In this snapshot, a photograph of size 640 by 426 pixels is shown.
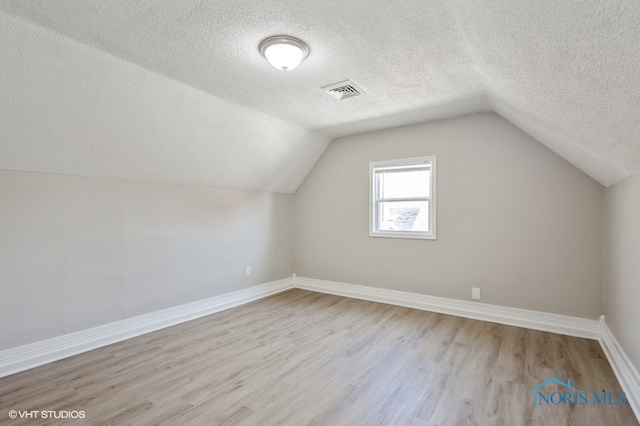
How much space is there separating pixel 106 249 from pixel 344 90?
9.37ft

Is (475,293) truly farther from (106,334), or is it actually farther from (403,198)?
(106,334)

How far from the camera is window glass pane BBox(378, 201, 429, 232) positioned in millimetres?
4203

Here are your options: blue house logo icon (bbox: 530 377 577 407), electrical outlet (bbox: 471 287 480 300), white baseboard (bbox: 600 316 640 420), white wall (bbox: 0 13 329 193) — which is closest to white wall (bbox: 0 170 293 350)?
white wall (bbox: 0 13 329 193)

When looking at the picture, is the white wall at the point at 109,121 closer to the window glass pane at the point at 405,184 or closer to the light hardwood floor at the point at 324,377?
the window glass pane at the point at 405,184

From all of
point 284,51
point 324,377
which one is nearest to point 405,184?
point 284,51

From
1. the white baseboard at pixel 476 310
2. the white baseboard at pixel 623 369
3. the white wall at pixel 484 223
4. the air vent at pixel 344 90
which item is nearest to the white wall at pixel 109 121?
the air vent at pixel 344 90

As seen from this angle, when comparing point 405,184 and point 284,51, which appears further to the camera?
point 405,184

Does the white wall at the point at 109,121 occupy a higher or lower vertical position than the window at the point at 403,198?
higher

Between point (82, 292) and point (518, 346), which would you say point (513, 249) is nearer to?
point (518, 346)

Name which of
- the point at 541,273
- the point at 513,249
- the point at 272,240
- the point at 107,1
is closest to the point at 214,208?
the point at 272,240

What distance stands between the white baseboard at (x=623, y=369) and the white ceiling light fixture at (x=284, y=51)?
10.3ft

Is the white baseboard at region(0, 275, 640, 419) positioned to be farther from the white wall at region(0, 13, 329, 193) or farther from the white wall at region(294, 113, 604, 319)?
the white wall at region(0, 13, 329, 193)

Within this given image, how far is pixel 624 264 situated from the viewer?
8.05 feet

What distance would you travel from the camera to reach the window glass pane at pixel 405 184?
420 centimetres
